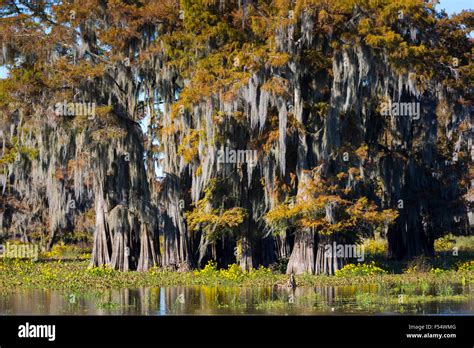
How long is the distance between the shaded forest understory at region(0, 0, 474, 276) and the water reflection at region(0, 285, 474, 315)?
584 cm

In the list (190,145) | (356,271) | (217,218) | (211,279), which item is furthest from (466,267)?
(190,145)

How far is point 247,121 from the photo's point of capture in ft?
101

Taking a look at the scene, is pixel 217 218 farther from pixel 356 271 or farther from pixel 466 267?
pixel 466 267

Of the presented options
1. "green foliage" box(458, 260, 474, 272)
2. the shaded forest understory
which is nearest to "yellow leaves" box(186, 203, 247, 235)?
the shaded forest understory

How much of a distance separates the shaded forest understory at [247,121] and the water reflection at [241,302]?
230 inches

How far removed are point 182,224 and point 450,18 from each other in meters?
12.6

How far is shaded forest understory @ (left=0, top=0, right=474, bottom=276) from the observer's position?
3011 centimetres

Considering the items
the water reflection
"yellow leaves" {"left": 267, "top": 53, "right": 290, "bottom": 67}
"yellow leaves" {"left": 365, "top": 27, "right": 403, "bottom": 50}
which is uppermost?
"yellow leaves" {"left": 365, "top": 27, "right": 403, "bottom": 50}

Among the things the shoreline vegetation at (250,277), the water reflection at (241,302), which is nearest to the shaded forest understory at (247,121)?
the shoreline vegetation at (250,277)

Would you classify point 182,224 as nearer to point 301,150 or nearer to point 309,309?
point 301,150

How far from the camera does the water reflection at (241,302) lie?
19.8m

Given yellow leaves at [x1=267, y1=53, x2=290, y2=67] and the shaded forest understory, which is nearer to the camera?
yellow leaves at [x1=267, y1=53, x2=290, y2=67]

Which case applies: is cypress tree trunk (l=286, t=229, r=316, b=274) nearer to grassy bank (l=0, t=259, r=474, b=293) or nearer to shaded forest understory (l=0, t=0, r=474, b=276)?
shaded forest understory (l=0, t=0, r=474, b=276)
